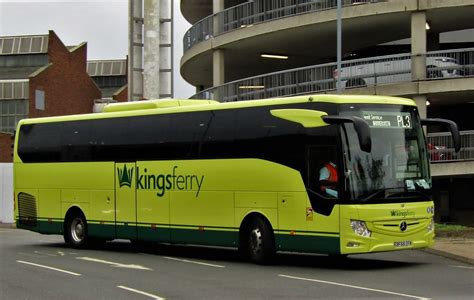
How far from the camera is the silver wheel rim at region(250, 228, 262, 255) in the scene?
53.0ft

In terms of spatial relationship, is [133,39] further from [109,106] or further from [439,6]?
[109,106]

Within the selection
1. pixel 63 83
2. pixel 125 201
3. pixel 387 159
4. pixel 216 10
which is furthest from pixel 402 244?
pixel 63 83

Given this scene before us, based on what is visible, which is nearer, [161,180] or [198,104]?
[198,104]

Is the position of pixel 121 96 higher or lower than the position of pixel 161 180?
higher

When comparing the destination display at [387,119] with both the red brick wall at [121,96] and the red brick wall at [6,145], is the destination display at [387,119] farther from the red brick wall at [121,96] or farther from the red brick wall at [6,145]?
the red brick wall at [121,96]

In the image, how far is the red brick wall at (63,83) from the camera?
6606 centimetres

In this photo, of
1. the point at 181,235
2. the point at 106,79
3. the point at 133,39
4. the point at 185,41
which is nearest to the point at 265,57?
the point at 185,41

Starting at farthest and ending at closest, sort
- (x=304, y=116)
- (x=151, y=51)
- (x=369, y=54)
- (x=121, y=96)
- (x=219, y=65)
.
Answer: (x=121, y=96) → (x=151, y=51) → (x=369, y=54) → (x=219, y=65) → (x=304, y=116)

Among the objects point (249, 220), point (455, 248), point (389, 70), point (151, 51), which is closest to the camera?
point (249, 220)

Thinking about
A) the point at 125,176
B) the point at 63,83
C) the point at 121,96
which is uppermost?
the point at 63,83

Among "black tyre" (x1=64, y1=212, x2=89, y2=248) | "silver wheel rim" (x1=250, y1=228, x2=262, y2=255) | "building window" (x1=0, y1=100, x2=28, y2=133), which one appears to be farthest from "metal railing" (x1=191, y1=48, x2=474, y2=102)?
"building window" (x1=0, y1=100, x2=28, y2=133)

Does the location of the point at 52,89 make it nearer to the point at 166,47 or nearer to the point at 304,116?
the point at 166,47

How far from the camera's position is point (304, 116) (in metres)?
15.4

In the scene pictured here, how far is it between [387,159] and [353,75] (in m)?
17.4
